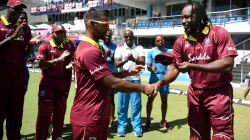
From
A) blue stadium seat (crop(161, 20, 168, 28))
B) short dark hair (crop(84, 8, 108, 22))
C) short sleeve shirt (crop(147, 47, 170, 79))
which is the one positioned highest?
blue stadium seat (crop(161, 20, 168, 28))

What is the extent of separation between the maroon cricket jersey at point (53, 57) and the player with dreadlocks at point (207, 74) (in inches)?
81.3

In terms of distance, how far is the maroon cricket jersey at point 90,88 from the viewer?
9.50 ft

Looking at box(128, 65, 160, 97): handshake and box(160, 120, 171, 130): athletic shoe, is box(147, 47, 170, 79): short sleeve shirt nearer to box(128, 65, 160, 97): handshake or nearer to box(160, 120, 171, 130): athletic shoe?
box(160, 120, 171, 130): athletic shoe

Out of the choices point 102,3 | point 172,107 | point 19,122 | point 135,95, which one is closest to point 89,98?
point 19,122

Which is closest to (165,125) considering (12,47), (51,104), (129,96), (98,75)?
(129,96)

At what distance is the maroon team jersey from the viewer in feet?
14.6

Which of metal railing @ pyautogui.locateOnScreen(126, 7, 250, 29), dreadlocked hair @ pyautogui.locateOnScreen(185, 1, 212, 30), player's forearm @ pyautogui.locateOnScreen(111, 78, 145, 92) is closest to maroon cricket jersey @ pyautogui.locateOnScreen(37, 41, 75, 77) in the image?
player's forearm @ pyautogui.locateOnScreen(111, 78, 145, 92)

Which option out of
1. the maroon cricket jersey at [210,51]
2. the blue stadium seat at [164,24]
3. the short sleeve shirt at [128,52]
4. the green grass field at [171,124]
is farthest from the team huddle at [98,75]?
the blue stadium seat at [164,24]

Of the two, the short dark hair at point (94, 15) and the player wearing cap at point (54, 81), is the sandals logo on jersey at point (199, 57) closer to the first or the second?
the short dark hair at point (94, 15)

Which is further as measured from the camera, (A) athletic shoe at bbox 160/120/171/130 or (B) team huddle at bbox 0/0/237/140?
(A) athletic shoe at bbox 160/120/171/130

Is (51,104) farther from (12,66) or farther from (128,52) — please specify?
(128,52)

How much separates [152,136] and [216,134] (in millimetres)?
2574

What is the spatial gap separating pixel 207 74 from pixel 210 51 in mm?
298

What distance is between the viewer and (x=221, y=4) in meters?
28.3
